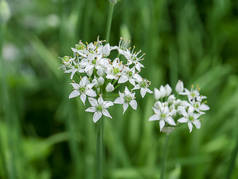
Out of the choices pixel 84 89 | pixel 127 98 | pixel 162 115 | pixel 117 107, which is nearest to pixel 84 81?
pixel 84 89

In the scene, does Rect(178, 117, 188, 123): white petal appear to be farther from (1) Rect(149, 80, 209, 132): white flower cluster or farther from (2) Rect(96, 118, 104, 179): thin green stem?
(2) Rect(96, 118, 104, 179): thin green stem

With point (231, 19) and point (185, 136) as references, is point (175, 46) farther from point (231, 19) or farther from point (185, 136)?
point (185, 136)

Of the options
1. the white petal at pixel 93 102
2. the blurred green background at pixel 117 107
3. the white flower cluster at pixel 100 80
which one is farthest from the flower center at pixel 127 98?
the blurred green background at pixel 117 107

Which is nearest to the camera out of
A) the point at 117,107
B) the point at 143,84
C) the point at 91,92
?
the point at 91,92

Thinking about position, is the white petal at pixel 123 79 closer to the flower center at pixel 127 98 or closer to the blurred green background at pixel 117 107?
the flower center at pixel 127 98

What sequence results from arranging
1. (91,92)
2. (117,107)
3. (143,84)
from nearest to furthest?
1. (91,92)
2. (143,84)
3. (117,107)

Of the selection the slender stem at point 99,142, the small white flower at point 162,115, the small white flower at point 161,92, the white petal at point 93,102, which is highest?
the small white flower at point 161,92

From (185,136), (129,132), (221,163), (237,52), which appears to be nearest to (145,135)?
(129,132)

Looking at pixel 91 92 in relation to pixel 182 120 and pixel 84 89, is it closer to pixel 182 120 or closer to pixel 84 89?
pixel 84 89
